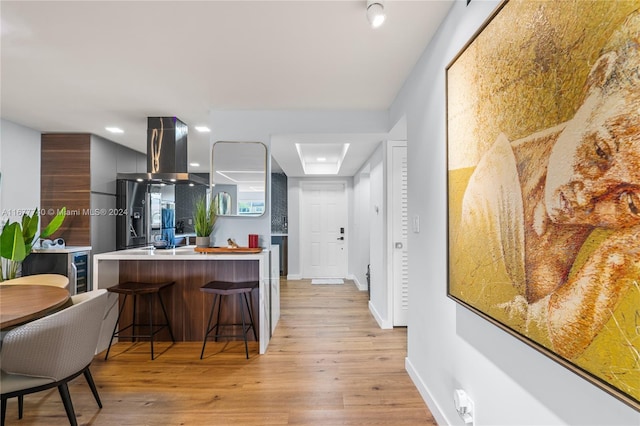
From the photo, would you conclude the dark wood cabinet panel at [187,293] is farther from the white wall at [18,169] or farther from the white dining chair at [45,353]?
the white wall at [18,169]

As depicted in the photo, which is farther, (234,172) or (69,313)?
(234,172)

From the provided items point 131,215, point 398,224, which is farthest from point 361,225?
point 131,215

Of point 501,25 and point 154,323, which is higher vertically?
point 501,25

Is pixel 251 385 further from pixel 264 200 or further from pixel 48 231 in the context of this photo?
pixel 48 231

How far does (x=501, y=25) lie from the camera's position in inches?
45.8

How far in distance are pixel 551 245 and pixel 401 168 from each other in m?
2.60

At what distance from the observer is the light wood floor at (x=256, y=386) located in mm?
1945

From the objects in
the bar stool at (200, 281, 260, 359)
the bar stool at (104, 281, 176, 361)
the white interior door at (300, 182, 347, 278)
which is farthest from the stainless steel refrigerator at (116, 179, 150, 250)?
the white interior door at (300, 182, 347, 278)

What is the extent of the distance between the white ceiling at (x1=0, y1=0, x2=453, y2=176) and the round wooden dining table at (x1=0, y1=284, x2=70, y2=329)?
1618mm

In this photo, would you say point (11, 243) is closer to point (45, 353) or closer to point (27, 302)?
point (27, 302)

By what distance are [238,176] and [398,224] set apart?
1.85m

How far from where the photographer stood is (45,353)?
1515mm

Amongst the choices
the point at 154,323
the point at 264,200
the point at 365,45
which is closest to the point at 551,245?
the point at 365,45

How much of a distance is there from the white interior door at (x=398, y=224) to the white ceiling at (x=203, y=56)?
37cm
